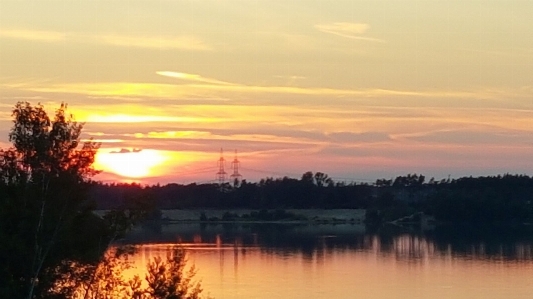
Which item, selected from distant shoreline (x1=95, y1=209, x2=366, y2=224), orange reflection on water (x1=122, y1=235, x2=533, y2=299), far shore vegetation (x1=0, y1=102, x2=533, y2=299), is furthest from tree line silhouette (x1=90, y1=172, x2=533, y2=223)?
far shore vegetation (x1=0, y1=102, x2=533, y2=299)

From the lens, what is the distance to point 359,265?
55188 mm

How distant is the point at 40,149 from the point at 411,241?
60.5m

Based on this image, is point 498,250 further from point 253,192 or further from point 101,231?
point 253,192

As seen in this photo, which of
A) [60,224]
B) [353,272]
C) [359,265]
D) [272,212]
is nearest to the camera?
[60,224]

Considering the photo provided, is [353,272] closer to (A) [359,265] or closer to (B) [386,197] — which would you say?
(A) [359,265]

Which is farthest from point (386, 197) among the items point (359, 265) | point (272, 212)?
point (359, 265)

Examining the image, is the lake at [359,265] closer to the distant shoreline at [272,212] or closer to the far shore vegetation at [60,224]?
the far shore vegetation at [60,224]

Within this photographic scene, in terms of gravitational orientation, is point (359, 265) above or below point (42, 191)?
below

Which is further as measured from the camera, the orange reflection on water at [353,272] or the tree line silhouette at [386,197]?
the tree line silhouette at [386,197]

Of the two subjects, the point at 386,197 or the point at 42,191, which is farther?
the point at 386,197

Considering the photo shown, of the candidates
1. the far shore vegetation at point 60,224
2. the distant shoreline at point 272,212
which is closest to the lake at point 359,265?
the far shore vegetation at point 60,224

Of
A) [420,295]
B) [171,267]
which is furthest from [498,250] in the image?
[171,267]

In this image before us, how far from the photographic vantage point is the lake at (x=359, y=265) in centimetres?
4303

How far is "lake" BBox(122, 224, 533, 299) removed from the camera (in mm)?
43031
